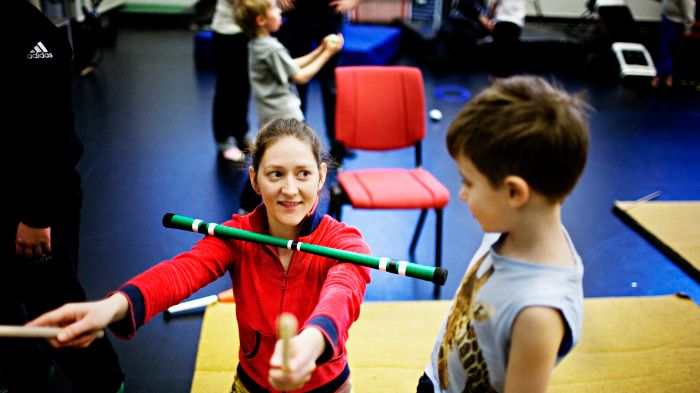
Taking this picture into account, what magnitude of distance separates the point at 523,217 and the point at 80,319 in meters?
0.81

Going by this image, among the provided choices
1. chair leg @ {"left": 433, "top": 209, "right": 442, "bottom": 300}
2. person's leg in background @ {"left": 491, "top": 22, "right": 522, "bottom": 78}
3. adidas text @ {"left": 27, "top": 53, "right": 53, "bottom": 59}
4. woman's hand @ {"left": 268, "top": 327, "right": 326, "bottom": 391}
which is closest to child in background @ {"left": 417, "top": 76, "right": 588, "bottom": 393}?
woman's hand @ {"left": 268, "top": 327, "right": 326, "bottom": 391}

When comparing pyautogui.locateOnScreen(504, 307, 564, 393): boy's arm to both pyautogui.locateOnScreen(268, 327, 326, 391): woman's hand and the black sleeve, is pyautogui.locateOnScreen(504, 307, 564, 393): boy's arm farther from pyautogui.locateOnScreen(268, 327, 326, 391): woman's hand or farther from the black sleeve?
the black sleeve

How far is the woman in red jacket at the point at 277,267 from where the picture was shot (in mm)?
1238

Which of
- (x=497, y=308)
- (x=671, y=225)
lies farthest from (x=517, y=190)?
(x=671, y=225)

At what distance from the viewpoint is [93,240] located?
317cm

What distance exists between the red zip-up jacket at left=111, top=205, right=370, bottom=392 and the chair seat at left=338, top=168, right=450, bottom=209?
133cm

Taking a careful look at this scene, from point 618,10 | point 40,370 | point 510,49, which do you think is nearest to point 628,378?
point 40,370

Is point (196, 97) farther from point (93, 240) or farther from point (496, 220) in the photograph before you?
point (496, 220)

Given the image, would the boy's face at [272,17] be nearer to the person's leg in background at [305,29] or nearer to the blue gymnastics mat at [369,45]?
the person's leg in background at [305,29]

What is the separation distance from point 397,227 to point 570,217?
111cm

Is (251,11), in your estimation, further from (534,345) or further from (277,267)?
(534,345)

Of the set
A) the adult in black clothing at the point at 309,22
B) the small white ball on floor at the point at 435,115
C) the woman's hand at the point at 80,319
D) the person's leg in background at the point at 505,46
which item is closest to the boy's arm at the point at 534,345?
the woman's hand at the point at 80,319

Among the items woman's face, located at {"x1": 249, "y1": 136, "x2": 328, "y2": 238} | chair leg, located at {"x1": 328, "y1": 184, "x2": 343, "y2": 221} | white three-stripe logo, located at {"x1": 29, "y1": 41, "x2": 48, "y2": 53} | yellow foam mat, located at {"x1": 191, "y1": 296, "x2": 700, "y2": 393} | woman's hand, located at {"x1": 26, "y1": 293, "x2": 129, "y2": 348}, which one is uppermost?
white three-stripe logo, located at {"x1": 29, "y1": 41, "x2": 48, "y2": 53}

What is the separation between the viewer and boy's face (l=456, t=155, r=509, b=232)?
1.00 m
